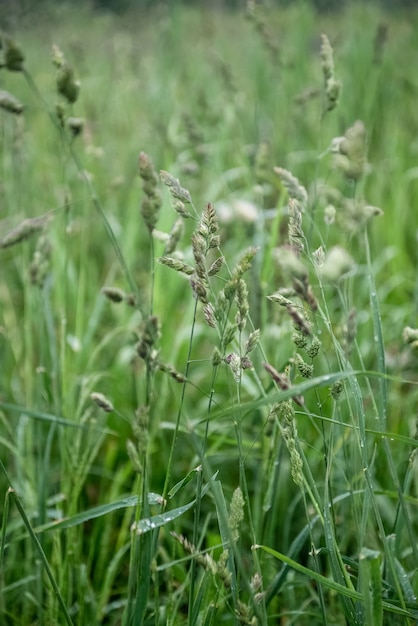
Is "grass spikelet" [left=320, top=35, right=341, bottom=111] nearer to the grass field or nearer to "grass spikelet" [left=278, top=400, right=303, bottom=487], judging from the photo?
the grass field

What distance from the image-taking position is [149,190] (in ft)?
2.33

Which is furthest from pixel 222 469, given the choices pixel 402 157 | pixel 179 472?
pixel 402 157

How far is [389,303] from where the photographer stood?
1.87 m

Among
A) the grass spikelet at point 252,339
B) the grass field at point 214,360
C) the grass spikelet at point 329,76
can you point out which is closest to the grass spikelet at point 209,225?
the grass field at point 214,360

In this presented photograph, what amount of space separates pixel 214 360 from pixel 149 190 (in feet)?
0.73

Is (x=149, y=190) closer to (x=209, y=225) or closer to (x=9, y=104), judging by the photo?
(x=209, y=225)

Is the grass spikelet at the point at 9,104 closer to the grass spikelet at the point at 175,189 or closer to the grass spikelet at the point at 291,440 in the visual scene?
the grass spikelet at the point at 175,189

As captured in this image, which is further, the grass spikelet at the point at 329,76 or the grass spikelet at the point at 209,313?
the grass spikelet at the point at 329,76

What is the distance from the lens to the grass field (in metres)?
0.66

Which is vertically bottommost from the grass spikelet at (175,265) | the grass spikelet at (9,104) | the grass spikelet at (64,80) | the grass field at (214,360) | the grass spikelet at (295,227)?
the grass field at (214,360)

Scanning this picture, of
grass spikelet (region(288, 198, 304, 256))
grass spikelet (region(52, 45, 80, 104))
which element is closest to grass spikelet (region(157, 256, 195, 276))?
grass spikelet (region(288, 198, 304, 256))

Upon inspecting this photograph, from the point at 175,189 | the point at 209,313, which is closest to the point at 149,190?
the point at 175,189

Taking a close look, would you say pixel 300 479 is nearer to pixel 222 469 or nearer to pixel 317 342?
pixel 317 342

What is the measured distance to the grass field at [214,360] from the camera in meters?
0.66
